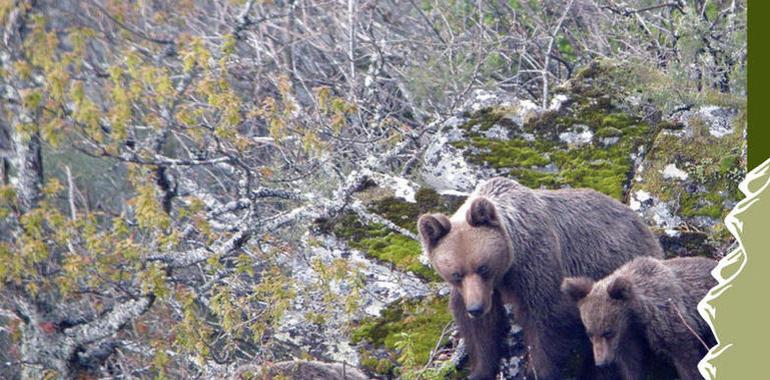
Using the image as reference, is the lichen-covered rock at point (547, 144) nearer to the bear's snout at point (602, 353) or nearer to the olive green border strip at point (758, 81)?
the olive green border strip at point (758, 81)

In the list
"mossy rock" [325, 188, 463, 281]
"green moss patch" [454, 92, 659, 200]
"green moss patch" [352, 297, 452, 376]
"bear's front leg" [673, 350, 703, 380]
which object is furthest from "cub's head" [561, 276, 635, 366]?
"green moss patch" [454, 92, 659, 200]

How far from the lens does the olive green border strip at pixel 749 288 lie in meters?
5.77

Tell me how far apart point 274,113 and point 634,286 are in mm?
2586

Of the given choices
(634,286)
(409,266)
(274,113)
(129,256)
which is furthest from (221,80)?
(634,286)

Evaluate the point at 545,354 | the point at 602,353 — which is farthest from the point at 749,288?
the point at 545,354

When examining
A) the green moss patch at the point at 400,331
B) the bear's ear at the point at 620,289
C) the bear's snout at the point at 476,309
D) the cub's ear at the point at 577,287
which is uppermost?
the bear's ear at the point at 620,289

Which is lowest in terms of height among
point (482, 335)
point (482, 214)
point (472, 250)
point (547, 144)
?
point (482, 335)

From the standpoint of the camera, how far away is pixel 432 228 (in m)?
6.07

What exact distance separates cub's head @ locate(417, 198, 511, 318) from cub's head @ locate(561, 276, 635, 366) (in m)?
0.52

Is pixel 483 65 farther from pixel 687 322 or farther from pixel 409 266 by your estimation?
pixel 687 322

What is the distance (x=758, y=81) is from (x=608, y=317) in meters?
2.11

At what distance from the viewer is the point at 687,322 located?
19.1 ft

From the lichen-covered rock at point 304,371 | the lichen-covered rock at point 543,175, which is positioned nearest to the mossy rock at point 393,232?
the lichen-covered rock at point 543,175

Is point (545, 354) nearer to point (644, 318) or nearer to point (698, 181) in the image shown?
point (644, 318)
